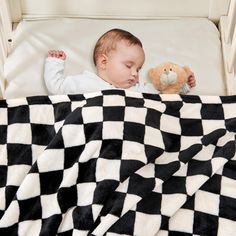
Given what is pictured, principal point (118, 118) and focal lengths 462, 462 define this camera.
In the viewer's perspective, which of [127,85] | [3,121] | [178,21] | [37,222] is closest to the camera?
[37,222]

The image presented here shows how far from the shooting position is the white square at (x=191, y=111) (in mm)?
1275

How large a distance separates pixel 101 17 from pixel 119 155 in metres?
0.73

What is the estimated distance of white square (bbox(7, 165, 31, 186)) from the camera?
1150 millimetres

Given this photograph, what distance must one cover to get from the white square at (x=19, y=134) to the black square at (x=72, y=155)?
0.36 feet

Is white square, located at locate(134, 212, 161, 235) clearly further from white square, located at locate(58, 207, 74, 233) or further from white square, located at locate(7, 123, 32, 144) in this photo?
white square, located at locate(7, 123, 32, 144)

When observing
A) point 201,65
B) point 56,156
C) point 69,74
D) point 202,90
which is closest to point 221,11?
point 201,65

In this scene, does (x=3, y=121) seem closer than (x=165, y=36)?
Yes

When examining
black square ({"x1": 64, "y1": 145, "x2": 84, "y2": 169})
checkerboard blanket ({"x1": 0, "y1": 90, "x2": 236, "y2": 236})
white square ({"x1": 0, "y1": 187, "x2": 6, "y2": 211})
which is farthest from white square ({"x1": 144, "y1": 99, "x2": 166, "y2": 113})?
white square ({"x1": 0, "y1": 187, "x2": 6, "y2": 211})

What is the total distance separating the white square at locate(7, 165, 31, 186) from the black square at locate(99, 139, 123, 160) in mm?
199

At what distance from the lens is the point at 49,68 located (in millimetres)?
1450

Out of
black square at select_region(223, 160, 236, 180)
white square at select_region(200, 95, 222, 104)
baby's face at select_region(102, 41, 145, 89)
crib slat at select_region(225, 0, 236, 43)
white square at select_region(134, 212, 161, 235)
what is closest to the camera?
white square at select_region(134, 212, 161, 235)

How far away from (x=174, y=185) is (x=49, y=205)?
314 millimetres

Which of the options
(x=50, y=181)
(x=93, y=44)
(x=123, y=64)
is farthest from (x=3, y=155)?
(x=93, y=44)

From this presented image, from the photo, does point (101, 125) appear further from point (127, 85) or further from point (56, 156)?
point (127, 85)
